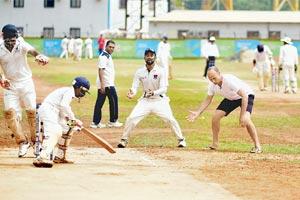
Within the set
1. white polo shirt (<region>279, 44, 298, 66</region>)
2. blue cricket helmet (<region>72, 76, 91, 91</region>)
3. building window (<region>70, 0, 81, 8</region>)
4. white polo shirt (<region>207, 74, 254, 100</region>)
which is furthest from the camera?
building window (<region>70, 0, 81, 8</region>)

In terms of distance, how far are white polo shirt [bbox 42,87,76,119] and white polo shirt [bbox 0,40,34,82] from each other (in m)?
1.16

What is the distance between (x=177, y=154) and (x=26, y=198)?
574 centimetres

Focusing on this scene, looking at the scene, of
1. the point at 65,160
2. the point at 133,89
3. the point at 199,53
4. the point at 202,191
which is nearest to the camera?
the point at 202,191

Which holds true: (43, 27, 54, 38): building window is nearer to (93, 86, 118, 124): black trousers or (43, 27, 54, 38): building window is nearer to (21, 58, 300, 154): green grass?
(21, 58, 300, 154): green grass

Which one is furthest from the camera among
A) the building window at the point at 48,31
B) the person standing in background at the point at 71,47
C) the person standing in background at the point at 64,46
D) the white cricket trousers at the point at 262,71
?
the building window at the point at 48,31

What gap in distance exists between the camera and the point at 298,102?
106 ft

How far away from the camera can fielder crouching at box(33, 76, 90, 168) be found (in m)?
14.1

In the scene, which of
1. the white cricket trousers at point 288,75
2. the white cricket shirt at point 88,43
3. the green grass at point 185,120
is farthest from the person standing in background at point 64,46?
the white cricket trousers at point 288,75

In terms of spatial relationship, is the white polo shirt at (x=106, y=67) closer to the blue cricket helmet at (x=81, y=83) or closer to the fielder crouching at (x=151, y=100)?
the fielder crouching at (x=151, y=100)

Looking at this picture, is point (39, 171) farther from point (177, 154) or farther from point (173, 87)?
point (173, 87)

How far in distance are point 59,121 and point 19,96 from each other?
141cm

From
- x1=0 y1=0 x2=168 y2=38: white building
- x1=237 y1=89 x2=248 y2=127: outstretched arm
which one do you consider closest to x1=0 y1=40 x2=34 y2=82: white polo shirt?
x1=237 y1=89 x2=248 y2=127: outstretched arm

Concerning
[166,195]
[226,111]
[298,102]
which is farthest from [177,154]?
[298,102]

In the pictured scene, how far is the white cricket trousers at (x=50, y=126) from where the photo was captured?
14.0m
